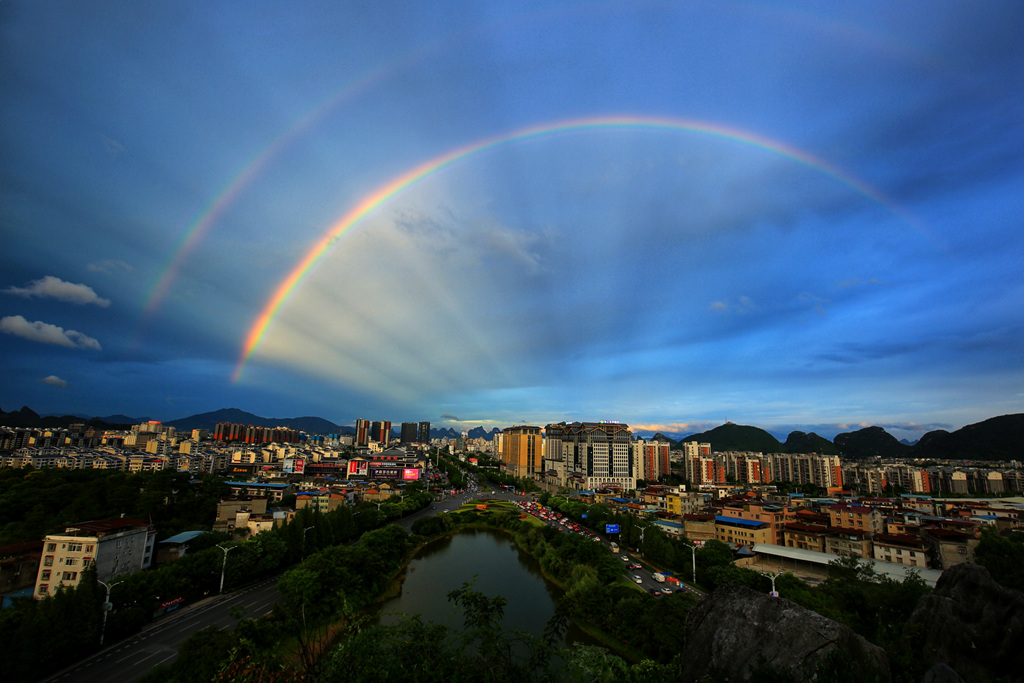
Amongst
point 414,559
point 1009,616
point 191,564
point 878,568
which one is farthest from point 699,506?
point 191,564

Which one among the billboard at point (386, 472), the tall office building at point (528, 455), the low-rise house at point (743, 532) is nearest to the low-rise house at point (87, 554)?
the low-rise house at point (743, 532)

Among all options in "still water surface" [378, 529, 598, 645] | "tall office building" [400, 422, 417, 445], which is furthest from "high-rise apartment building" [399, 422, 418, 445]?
"still water surface" [378, 529, 598, 645]

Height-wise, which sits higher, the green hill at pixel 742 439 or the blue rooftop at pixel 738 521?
the green hill at pixel 742 439

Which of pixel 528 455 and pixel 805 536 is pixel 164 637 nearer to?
pixel 805 536

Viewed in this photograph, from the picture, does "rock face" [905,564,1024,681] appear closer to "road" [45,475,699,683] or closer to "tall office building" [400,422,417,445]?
"road" [45,475,699,683]

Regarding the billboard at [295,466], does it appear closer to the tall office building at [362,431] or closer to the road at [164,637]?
the road at [164,637]

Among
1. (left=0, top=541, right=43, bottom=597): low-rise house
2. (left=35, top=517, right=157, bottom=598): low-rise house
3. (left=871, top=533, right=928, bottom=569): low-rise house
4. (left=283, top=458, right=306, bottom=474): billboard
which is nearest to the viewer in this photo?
(left=35, top=517, right=157, bottom=598): low-rise house
